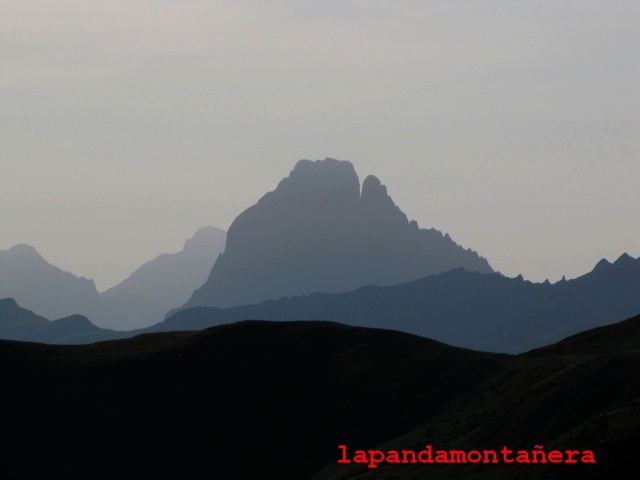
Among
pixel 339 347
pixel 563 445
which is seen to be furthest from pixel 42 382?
pixel 563 445

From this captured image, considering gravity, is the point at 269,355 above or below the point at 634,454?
above

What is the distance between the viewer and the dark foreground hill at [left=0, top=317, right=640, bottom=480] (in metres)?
119

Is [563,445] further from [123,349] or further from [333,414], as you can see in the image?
[123,349]

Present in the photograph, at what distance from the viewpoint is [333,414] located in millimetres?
148500

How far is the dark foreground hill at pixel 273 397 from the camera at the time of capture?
119 m

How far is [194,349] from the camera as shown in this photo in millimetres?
176000

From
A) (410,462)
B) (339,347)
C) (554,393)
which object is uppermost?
(339,347)

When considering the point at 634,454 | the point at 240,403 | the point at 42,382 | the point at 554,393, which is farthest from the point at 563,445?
the point at 42,382

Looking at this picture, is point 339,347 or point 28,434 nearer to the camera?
point 28,434

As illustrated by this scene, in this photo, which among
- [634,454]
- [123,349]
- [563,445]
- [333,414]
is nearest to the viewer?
[634,454]

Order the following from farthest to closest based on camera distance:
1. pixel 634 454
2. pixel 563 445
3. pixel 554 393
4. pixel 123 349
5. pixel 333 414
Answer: pixel 123 349 < pixel 333 414 < pixel 554 393 < pixel 563 445 < pixel 634 454

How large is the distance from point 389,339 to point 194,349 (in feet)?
117

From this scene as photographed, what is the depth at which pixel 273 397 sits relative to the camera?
519 ft

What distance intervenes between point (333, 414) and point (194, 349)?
37.9m
